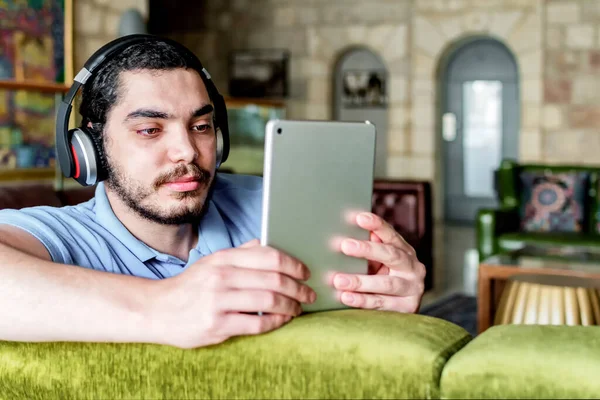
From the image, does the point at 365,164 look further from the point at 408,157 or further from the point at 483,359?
the point at 408,157

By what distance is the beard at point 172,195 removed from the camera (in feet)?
3.84

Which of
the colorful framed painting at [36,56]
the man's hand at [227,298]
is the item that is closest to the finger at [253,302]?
the man's hand at [227,298]

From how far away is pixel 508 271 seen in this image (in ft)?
11.6

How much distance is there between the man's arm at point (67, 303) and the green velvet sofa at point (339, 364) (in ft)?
0.06

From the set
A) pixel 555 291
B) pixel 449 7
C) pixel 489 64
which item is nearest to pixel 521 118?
pixel 489 64

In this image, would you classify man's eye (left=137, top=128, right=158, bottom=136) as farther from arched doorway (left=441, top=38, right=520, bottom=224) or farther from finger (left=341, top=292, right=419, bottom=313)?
arched doorway (left=441, top=38, right=520, bottom=224)

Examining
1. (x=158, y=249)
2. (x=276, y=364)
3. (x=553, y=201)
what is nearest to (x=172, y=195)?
(x=158, y=249)

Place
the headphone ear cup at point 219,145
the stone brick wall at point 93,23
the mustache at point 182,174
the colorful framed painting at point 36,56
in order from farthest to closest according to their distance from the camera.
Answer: the stone brick wall at point 93,23 → the colorful framed painting at point 36,56 → the headphone ear cup at point 219,145 → the mustache at point 182,174

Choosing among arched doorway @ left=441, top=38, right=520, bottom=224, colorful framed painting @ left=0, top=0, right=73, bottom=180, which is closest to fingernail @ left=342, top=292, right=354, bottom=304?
colorful framed painting @ left=0, top=0, right=73, bottom=180

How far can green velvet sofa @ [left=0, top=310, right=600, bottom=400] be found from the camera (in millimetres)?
665

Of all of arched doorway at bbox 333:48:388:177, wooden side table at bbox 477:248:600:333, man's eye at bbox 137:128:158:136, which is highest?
arched doorway at bbox 333:48:388:177

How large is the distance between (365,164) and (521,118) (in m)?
6.61

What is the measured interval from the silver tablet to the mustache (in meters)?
0.29

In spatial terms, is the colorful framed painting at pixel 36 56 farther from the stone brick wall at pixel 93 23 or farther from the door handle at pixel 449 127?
the door handle at pixel 449 127
